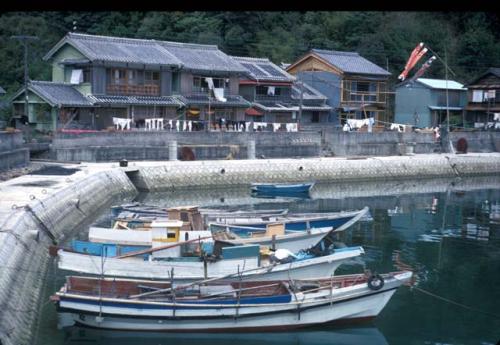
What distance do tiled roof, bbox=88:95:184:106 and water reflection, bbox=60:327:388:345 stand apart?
2959 cm

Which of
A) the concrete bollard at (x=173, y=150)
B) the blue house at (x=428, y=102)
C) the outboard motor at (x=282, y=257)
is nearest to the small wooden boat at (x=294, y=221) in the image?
the outboard motor at (x=282, y=257)

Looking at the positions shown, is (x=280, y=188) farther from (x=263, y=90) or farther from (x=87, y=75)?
(x=263, y=90)

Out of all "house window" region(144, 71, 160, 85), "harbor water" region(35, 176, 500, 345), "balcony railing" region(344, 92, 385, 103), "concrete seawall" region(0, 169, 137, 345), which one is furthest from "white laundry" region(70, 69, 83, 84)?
"balcony railing" region(344, 92, 385, 103)

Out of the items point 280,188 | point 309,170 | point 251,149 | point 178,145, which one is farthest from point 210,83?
point 280,188

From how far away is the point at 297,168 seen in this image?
4156 centimetres

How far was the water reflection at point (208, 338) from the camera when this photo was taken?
1377 centimetres

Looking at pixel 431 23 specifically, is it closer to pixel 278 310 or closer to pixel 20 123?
pixel 20 123

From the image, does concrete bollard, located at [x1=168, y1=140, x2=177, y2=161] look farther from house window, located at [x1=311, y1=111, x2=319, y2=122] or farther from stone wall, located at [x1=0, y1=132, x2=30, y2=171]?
house window, located at [x1=311, y1=111, x2=319, y2=122]

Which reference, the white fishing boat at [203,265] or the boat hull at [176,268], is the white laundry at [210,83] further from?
the boat hull at [176,268]

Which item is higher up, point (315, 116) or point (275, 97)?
point (275, 97)

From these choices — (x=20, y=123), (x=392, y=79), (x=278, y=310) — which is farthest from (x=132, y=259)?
(x=392, y=79)

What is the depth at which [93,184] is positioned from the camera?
29.5 metres

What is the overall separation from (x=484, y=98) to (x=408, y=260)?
141 ft

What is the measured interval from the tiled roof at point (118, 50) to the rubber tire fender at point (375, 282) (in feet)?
105
